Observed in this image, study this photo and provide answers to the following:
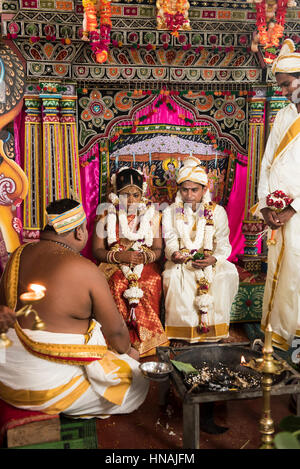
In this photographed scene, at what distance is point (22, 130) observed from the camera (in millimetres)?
5168

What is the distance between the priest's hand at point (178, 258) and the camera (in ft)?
14.9

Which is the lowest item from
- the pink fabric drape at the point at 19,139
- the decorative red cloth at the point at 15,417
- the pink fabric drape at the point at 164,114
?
the decorative red cloth at the point at 15,417

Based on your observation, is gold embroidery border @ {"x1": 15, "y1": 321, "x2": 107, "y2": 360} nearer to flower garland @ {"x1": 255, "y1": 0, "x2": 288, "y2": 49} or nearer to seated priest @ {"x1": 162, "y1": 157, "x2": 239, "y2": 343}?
seated priest @ {"x1": 162, "y1": 157, "x2": 239, "y2": 343}

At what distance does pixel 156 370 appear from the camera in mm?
2957

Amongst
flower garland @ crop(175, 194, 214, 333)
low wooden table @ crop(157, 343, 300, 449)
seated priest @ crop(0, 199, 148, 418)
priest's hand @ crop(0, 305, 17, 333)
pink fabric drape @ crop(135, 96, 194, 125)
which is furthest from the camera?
pink fabric drape @ crop(135, 96, 194, 125)

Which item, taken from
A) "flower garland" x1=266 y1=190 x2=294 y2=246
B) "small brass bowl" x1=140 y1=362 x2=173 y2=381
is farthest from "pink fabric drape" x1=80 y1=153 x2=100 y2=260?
"small brass bowl" x1=140 y1=362 x2=173 y2=381

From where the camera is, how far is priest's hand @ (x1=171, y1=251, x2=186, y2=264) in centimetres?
454

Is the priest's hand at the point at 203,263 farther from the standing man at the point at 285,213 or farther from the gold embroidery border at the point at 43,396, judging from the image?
the gold embroidery border at the point at 43,396

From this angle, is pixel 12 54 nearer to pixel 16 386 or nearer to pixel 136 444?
pixel 16 386

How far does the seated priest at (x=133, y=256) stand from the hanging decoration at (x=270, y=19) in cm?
204

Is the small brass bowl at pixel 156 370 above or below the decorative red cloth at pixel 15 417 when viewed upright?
above

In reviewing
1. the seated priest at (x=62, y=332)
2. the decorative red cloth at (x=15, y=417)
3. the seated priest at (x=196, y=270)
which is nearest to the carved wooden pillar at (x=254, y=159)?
the seated priest at (x=196, y=270)

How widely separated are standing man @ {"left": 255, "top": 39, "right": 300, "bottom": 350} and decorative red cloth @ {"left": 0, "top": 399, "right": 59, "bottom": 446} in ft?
7.50
